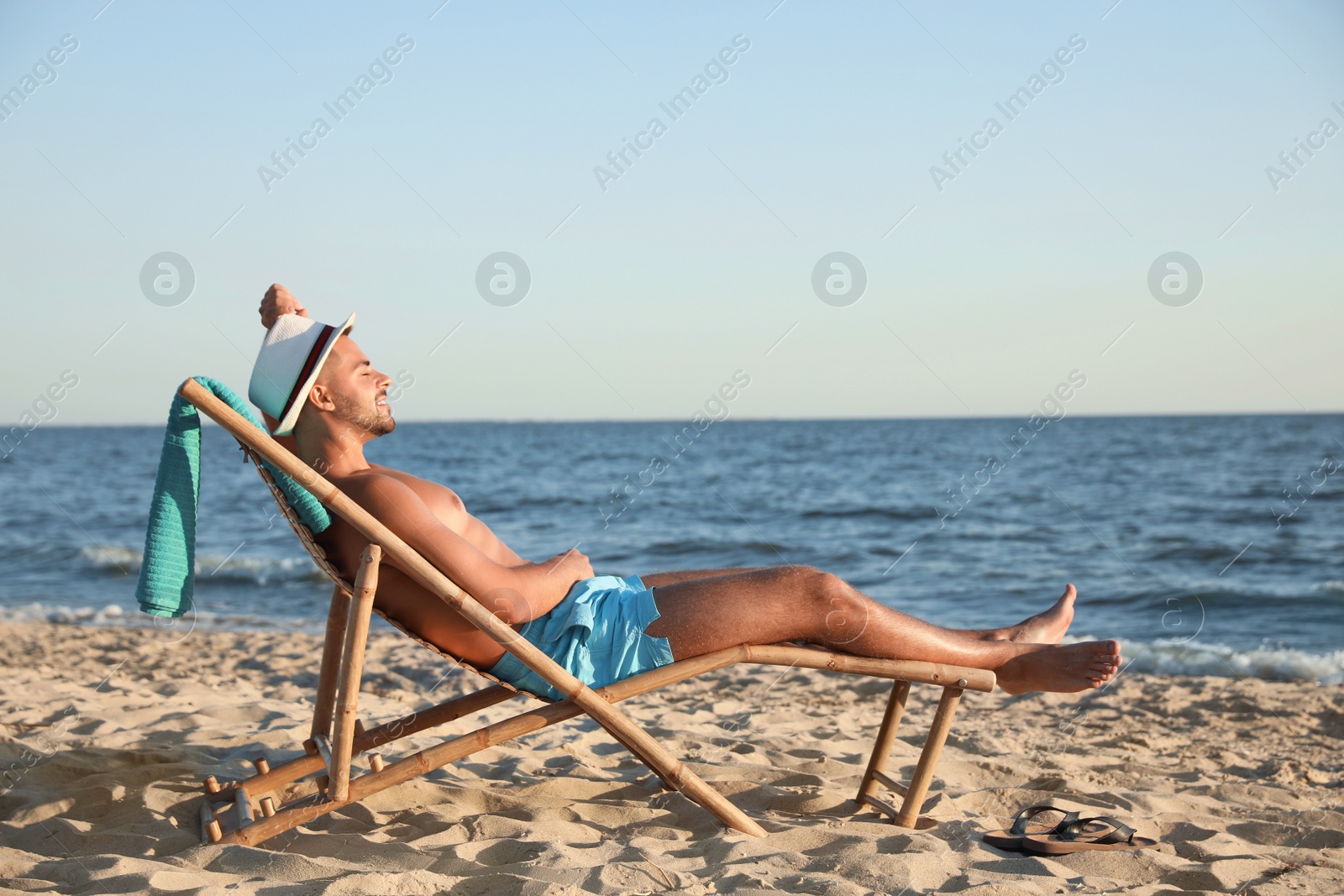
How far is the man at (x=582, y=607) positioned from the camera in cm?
290

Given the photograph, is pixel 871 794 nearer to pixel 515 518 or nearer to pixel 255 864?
pixel 255 864

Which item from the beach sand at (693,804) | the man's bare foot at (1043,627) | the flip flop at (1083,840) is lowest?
the beach sand at (693,804)

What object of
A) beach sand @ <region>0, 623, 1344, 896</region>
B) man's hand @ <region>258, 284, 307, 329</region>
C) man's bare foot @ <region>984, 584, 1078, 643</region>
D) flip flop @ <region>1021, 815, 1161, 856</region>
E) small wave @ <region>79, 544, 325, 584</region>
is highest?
man's hand @ <region>258, 284, 307, 329</region>

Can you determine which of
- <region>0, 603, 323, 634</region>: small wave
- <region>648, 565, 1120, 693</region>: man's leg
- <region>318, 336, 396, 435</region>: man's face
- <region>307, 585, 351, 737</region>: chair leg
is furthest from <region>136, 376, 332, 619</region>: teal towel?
<region>0, 603, 323, 634</region>: small wave

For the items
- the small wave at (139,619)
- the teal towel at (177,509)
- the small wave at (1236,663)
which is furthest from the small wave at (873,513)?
the teal towel at (177,509)

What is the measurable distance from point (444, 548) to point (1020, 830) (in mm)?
1846

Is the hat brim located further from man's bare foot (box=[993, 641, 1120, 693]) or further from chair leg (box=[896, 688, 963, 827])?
man's bare foot (box=[993, 641, 1120, 693])

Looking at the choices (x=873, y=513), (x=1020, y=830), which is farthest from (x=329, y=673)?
(x=873, y=513)

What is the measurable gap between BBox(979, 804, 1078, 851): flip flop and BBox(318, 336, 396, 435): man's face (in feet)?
6.98

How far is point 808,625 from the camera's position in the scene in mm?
2955

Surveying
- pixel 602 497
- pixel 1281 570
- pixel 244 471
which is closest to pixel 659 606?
pixel 1281 570

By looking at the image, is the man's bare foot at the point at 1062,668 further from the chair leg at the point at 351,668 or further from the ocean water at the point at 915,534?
the ocean water at the point at 915,534

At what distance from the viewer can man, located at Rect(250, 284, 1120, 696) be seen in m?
2.90

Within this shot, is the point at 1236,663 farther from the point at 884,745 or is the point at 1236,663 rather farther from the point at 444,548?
the point at 444,548
